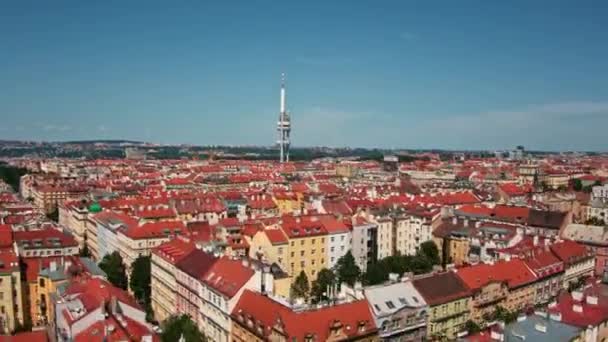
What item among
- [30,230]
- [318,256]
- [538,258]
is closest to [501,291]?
[538,258]

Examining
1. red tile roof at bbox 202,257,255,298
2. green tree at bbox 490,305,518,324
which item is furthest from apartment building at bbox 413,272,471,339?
red tile roof at bbox 202,257,255,298

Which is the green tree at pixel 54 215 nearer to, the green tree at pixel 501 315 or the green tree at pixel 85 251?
the green tree at pixel 85 251

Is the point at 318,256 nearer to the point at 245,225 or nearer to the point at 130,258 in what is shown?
the point at 245,225

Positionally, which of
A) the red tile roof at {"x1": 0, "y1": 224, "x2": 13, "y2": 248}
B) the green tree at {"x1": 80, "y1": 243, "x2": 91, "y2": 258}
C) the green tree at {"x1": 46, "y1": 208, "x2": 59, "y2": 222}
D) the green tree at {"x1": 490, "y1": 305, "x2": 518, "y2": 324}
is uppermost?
the red tile roof at {"x1": 0, "y1": 224, "x2": 13, "y2": 248}

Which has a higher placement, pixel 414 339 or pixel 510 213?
pixel 510 213

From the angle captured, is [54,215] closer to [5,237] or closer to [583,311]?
[5,237]

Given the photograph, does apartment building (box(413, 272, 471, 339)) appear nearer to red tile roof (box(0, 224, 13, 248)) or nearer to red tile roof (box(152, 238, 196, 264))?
red tile roof (box(152, 238, 196, 264))
